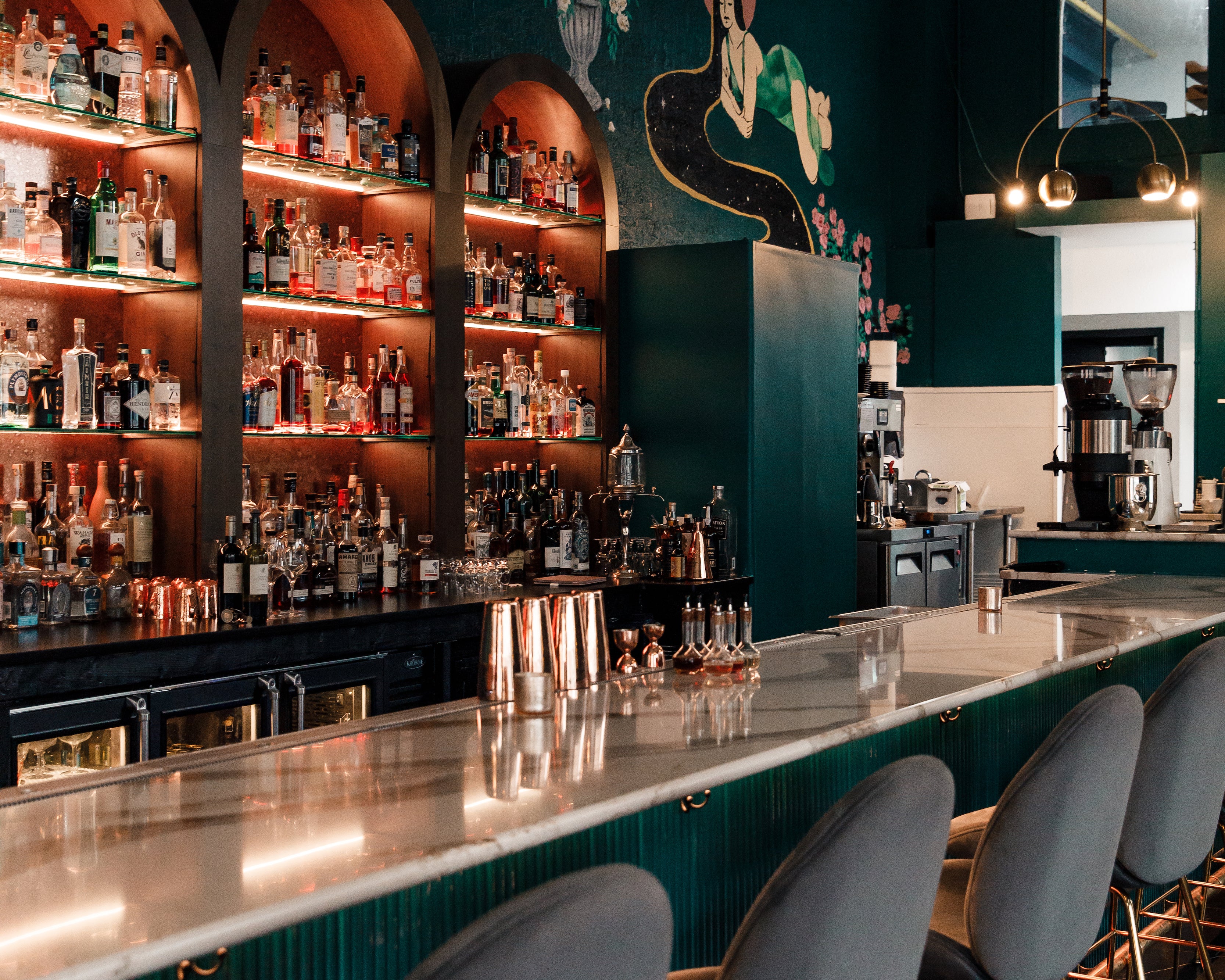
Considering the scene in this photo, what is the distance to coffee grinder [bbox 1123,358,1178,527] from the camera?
5359mm

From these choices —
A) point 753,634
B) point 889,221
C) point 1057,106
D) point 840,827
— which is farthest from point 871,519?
point 840,827

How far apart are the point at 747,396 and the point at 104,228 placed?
8.13 ft

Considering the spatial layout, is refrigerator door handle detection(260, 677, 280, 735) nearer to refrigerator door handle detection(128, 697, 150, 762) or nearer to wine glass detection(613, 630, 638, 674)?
refrigerator door handle detection(128, 697, 150, 762)

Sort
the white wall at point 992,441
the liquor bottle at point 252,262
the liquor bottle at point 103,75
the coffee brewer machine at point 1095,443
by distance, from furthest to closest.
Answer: the white wall at point 992,441, the coffee brewer machine at point 1095,443, the liquor bottle at point 252,262, the liquor bottle at point 103,75

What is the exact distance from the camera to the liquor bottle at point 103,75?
11.0 ft

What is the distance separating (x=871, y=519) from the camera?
697cm

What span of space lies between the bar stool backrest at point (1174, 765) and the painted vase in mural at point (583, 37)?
154 inches

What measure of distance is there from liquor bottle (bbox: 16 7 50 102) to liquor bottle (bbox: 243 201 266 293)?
2.12ft

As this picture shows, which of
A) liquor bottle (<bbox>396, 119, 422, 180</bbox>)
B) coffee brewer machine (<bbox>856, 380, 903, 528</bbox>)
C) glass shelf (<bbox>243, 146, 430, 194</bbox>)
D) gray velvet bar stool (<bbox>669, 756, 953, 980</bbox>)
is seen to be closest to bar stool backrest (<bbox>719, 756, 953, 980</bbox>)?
gray velvet bar stool (<bbox>669, 756, 953, 980</bbox>)

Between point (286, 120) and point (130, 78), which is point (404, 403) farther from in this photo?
point (130, 78)

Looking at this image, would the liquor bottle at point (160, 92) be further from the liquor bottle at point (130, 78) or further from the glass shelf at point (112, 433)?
the glass shelf at point (112, 433)

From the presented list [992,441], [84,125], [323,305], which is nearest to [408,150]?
[323,305]

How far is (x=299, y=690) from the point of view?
3387 mm

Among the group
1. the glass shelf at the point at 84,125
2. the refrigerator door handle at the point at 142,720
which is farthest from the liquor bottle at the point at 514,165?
the refrigerator door handle at the point at 142,720
